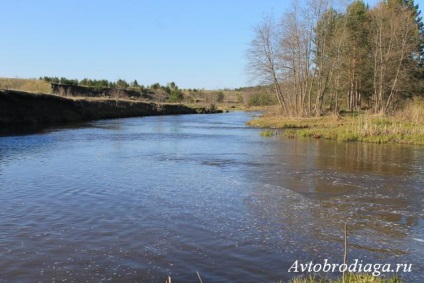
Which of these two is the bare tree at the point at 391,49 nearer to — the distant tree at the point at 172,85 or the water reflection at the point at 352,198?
the water reflection at the point at 352,198

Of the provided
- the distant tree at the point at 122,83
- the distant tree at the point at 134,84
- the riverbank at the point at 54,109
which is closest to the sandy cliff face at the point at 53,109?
the riverbank at the point at 54,109

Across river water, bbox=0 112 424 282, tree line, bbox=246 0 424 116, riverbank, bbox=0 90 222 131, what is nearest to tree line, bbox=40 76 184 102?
riverbank, bbox=0 90 222 131

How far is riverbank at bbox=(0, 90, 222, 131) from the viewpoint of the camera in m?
40.2

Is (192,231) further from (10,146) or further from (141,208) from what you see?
(10,146)

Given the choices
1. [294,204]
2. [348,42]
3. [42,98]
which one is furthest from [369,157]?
[42,98]

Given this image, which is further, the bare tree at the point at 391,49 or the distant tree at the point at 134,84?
the distant tree at the point at 134,84

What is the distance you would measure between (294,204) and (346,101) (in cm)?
5415

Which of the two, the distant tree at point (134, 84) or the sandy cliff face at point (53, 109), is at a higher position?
the distant tree at point (134, 84)

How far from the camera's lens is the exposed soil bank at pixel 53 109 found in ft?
132

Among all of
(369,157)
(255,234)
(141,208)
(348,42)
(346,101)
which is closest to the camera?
(255,234)

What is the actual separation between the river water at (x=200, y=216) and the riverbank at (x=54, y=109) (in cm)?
2372

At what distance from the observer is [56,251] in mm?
7266

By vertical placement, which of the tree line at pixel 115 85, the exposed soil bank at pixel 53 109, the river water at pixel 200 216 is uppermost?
the tree line at pixel 115 85

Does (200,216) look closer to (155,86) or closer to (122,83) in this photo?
(122,83)
